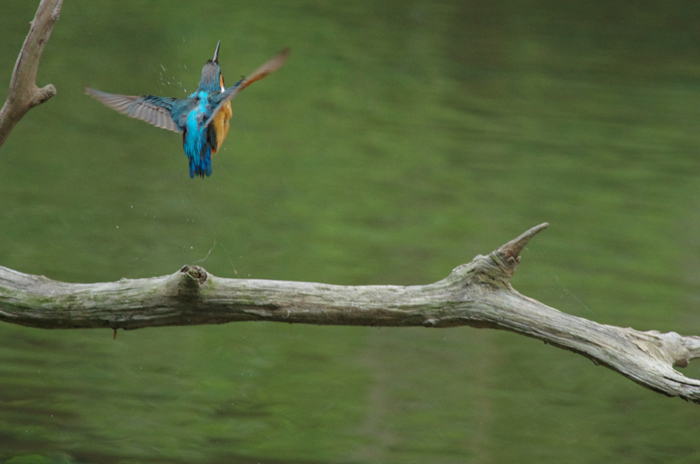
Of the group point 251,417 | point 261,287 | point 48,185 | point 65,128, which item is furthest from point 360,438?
point 65,128

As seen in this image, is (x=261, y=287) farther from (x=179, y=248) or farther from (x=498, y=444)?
(x=179, y=248)

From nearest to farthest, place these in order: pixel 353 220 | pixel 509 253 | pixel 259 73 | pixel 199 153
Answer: pixel 259 73, pixel 509 253, pixel 199 153, pixel 353 220

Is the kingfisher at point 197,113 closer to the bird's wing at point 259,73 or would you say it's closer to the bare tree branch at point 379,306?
the bird's wing at point 259,73

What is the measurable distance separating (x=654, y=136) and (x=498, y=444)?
378 centimetres

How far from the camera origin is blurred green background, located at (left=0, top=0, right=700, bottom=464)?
Answer: 9.70 ft

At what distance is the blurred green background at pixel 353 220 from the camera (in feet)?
9.70

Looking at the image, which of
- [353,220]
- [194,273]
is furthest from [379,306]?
[353,220]

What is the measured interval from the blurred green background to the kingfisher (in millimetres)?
1219

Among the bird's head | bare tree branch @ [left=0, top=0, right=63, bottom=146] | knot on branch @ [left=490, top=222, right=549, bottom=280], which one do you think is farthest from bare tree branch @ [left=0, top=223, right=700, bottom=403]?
the bird's head

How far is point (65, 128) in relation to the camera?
5043 millimetres

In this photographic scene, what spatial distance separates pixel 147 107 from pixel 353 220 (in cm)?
248

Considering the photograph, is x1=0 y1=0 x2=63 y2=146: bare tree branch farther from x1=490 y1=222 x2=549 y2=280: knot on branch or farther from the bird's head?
x1=490 y1=222 x2=549 y2=280: knot on branch

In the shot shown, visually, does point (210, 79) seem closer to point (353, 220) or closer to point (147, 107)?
point (147, 107)

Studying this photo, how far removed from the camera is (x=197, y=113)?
→ 188 cm
